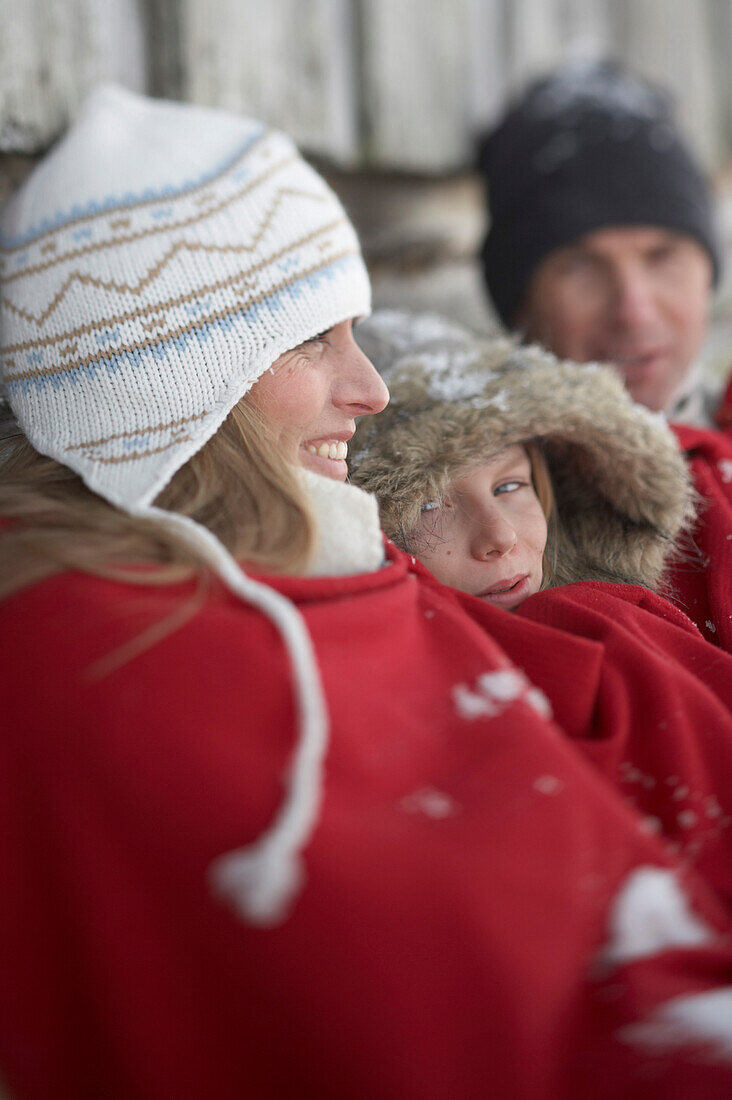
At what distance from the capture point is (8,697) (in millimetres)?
725

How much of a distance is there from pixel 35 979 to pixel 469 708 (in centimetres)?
41

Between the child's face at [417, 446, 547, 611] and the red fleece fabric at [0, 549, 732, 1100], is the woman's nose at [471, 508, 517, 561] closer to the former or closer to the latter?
the child's face at [417, 446, 547, 611]

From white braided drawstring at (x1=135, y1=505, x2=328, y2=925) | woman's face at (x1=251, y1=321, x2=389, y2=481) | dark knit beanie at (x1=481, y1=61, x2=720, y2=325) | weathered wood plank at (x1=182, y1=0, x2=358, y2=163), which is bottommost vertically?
white braided drawstring at (x1=135, y1=505, x2=328, y2=925)

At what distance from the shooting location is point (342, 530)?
0.91 meters

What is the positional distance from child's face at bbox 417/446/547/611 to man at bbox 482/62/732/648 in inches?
25.9

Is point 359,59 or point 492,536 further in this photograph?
point 359,59

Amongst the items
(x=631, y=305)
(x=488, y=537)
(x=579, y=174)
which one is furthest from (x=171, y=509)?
(x=579, y=174)

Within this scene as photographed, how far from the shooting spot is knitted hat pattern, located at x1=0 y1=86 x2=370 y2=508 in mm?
985

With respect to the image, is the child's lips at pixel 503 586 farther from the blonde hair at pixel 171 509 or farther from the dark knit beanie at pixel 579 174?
the dark knit beanie at pixel 579 174

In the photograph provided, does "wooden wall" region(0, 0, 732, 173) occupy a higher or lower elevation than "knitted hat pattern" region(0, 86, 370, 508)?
higher

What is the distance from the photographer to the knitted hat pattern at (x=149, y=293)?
0.99m

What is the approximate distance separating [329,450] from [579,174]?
1076 mm

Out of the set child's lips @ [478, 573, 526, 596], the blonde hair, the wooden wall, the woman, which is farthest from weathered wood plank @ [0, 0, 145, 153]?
child's lips @ [478, 573, 526, 596]

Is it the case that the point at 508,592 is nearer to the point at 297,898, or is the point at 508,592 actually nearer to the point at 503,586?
the point at 503,586
